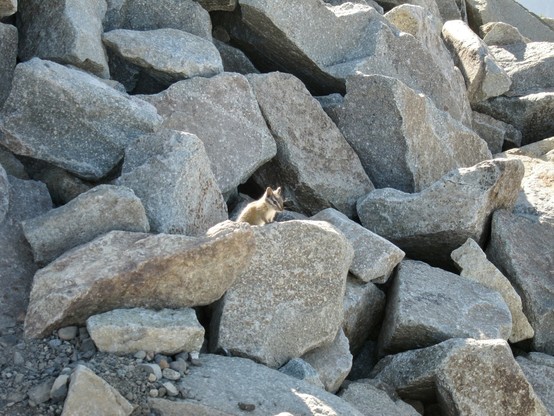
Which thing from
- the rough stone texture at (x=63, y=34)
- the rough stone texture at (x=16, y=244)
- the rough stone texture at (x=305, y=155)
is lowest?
the rough stone texture at (x=16, y=244)

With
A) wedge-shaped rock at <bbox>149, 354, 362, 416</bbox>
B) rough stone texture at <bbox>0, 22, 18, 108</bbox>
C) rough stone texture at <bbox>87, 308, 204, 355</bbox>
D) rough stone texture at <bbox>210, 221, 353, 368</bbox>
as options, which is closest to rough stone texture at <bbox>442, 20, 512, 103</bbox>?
→ rough stone texture at <bbox>210, 221, 353, 368</bbox>

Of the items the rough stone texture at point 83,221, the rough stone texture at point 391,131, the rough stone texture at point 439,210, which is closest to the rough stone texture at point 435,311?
the rough stone texture at point 439,210

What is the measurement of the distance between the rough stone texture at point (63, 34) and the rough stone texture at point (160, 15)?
36.9 inches

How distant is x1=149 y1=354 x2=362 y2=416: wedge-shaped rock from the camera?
6531mm

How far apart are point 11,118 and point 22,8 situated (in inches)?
87.9

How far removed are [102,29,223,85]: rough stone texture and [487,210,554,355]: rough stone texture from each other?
3.96m

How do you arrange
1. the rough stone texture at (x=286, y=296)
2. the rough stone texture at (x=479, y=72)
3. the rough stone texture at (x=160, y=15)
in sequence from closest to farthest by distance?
1. the rough stone texture at (x=286, y=296)
2. the rough stone texture at (x=160, y=15)
3. the rough stone texture at (x=479, y=72)

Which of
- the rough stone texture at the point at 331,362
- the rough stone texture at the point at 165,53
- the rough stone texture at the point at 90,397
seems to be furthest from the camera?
the rough stone texture at the point at 165,53

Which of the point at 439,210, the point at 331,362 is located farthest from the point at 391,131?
the point at 331,362

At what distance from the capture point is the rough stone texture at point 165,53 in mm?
10234

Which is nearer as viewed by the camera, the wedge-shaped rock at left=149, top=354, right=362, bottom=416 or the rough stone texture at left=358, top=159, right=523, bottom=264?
the wedge-shaped rock at left=149, top=354, right=362, bottom=416

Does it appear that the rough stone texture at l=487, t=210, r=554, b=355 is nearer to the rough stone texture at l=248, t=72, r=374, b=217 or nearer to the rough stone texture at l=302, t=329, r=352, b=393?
the rough stone texture at l=248, t=72, r=374, b=217

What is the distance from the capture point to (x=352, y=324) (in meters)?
9.21

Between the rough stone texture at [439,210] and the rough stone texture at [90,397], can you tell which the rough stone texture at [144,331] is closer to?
the rough stone texture at [90,397]
